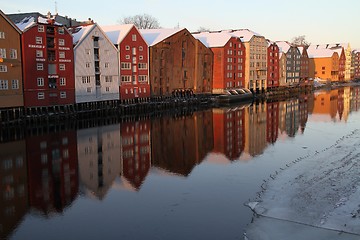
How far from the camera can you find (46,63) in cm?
3962

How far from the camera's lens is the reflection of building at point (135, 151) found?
19594mm

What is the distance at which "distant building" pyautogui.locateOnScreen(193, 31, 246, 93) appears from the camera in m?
65.3

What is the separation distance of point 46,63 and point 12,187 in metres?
24.7

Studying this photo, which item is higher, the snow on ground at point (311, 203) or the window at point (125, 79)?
the window at point (125, 79)

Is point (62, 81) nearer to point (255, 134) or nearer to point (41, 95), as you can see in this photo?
point (41, 95)

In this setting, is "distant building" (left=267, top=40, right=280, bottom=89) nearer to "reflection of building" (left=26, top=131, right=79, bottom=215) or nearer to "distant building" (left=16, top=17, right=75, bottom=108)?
"distant building" (left=16, top=17, right=75, bottom=108)

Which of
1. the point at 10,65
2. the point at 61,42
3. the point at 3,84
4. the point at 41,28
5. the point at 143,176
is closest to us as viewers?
the point at 143,176

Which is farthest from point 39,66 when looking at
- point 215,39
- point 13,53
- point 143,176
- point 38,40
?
point 215,39

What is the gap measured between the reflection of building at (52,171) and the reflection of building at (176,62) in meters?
25.8

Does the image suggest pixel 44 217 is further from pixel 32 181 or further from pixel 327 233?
pixel 327 233

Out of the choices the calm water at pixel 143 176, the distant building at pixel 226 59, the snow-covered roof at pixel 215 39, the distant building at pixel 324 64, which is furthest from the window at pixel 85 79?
the distant building at pixel 324 64

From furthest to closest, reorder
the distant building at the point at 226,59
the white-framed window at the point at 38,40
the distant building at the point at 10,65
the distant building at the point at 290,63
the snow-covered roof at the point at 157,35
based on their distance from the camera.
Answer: the distant building at the point at 290,63 → the distant building at the point at 226,59 → the snow-covered roof at the point at 157,35 → the white-framed window at the point at 38,40 → the distant building at the point at 10,65

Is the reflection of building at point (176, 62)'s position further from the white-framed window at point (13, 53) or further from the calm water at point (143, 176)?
the white-framed window at point (13, 53)

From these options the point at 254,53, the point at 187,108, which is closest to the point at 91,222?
the point at 187,108
